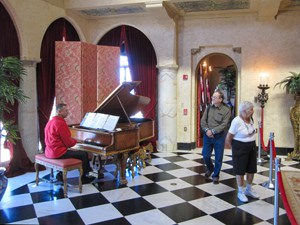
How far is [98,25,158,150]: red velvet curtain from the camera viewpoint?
7211 mm

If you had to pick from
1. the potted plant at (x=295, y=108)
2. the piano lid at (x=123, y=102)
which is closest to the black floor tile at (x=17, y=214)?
the piano lid at (x=123, y=102)

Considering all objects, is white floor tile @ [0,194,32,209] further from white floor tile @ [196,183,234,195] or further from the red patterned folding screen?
white floor tile @ [196,183,234,195]

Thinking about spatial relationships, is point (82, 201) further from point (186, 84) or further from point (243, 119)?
point (186, 84)

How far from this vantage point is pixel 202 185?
4.69 meters

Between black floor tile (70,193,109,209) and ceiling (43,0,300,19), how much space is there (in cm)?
383

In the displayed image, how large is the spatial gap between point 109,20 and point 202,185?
4.64m

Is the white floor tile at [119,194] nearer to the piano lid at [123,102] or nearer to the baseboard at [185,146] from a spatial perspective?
the piano lid at [123,102]

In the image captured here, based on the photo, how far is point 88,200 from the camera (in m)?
4.04

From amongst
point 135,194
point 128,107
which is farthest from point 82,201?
point 128,107

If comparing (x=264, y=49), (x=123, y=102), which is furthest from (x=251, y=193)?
(x=264, y=49)

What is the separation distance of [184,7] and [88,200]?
4.42m

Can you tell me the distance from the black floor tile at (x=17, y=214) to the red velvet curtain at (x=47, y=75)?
222 centimetres

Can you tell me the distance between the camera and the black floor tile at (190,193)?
13.8 feet

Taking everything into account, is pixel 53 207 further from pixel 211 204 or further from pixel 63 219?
pixel 211 204
